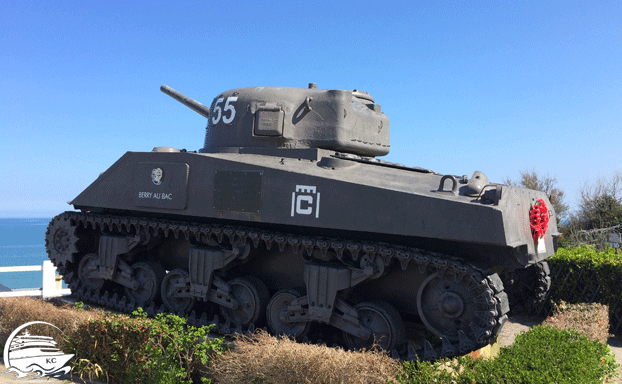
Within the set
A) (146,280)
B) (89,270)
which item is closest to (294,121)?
(146,280)

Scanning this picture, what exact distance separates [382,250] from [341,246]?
1.87 feet

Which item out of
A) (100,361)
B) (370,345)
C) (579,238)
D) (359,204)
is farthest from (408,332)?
(579,238)

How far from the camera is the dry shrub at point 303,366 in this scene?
→ 18.1 ft

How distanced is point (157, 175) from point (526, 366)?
20.2 ft

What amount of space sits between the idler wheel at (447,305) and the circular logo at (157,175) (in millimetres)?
4626

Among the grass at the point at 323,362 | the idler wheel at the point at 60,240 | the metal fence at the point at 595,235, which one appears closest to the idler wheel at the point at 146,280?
the grass at the point at 323,362

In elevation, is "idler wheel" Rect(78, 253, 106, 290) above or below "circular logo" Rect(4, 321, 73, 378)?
above

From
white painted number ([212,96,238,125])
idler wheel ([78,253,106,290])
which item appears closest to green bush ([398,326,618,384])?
white painted number ([212,96,238,125])

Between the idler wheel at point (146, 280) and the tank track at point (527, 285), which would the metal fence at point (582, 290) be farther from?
the idler wheel at point (146, 280)

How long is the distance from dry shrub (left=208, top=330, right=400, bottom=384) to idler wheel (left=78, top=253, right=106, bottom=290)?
191 inches

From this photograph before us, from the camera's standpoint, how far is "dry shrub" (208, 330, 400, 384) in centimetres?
550

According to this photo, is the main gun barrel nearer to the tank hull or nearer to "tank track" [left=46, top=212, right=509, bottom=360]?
the tank hull

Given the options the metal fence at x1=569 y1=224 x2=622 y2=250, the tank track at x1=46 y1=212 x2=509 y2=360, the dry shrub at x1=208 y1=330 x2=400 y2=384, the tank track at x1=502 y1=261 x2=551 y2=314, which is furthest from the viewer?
the metal fence at x1=569 y1=224 x2=622 y2=250

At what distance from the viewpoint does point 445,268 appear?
6.22 metres
